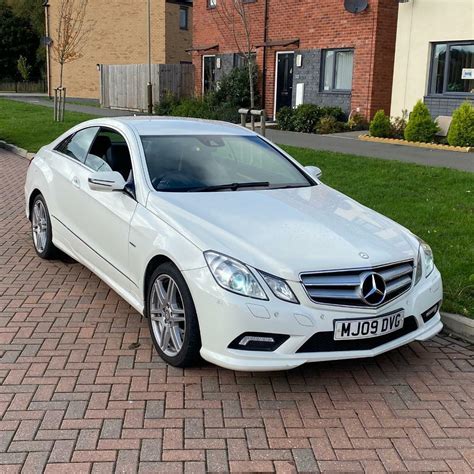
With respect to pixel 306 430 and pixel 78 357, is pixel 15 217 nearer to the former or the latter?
pixel 78 357

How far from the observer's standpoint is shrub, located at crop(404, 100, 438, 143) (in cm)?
1461

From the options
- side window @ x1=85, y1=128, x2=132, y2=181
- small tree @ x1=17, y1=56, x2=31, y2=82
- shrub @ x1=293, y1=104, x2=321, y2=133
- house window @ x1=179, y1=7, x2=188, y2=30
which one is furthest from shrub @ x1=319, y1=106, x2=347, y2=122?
small tree @ x1=17, y1=56, x2=31, y2=82

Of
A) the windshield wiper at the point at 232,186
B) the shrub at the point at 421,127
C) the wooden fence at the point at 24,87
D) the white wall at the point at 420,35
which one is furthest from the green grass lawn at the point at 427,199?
the wooden fence at the point at 24,87

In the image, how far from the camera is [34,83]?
60.6m

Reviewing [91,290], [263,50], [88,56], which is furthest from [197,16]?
[91,290]

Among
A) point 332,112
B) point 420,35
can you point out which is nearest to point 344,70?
point 332,112

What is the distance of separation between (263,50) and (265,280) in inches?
780

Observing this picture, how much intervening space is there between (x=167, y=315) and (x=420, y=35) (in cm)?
1486

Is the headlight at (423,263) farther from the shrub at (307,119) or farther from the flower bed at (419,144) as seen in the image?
the shrub at (307,119)

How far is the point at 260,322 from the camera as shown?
11.4 feet

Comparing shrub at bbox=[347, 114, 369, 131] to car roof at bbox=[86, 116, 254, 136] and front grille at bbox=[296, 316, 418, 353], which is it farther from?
front grille at bbox=[296, 316, 418, 353]

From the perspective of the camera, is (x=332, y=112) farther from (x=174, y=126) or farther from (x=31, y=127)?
(x=174, y=126)

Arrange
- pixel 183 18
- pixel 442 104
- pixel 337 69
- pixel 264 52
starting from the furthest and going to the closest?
pixel 183 18 < pixel 264 52 < pixel 337 69 < pixel 442 104

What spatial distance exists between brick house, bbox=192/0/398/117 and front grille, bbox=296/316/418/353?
15.5m
